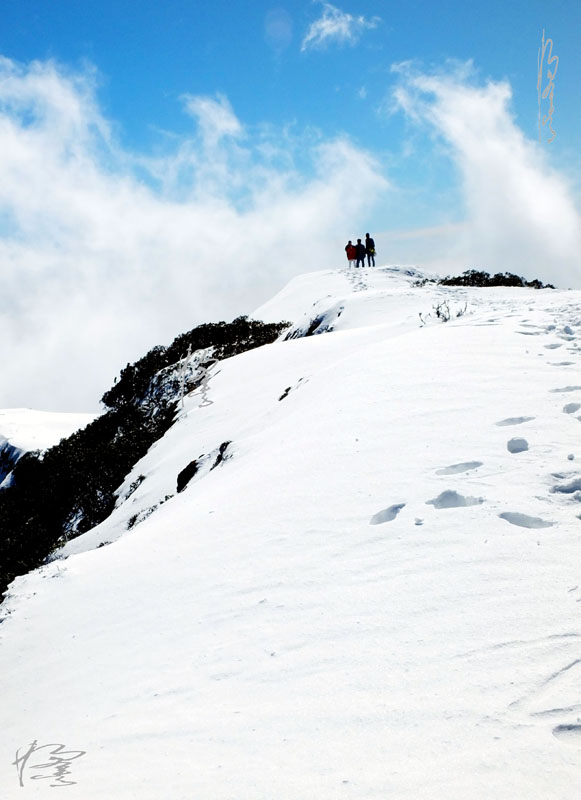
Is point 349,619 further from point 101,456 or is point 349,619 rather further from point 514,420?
point 101,456

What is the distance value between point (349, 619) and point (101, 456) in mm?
15438

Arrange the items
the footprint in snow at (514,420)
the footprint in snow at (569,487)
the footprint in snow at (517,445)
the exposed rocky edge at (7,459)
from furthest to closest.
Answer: the exposed rocky edge at (7,459) → the footprint in snow at (514,420) → the footprint in snow at (517,445) → the footprint in snow at (569,487)

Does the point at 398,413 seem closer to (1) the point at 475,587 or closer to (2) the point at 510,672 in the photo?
(1) the point at 475,587

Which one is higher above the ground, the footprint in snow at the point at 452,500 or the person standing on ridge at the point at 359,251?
the person standing on ridge at the point at 359,251

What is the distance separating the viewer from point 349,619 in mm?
3641

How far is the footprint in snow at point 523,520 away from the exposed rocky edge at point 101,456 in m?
9.40

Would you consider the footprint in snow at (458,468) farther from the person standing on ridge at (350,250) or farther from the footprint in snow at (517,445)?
the person standing on ridge at (350,250)

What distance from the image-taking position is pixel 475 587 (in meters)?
3.60

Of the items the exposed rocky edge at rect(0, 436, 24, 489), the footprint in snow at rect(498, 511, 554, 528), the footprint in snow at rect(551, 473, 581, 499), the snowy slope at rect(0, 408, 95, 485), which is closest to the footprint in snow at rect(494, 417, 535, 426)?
the footprint in snow at rect(551, 473, 581, 499)
